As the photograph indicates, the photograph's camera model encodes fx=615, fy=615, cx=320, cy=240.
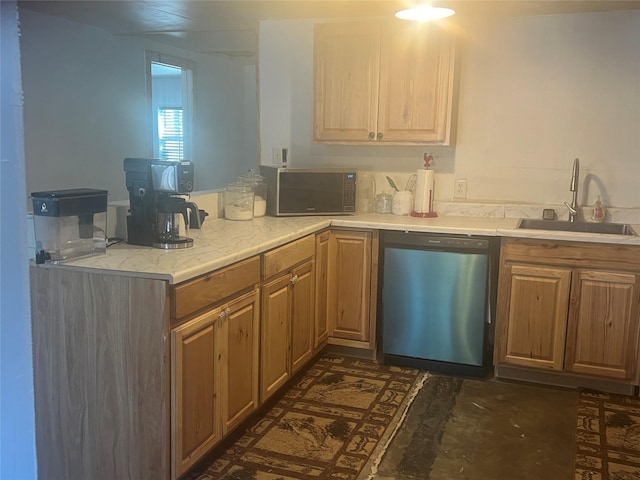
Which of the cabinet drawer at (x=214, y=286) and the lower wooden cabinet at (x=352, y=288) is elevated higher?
the cabinet drawer at (x=214, y=286)

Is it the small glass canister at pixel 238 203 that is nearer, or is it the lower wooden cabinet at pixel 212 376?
the lower wooden cabinet at pixel 212 376

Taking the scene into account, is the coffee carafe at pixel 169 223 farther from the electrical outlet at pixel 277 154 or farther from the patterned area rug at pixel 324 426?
the electrical outlet at pixel 277 154

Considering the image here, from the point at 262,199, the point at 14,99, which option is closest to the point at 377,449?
the point at 262,199

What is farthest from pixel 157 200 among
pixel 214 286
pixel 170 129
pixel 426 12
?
pixel 170 129

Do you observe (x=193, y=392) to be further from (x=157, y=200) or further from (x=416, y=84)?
(x=416, y=84)

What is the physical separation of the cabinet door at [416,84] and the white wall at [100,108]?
135cm

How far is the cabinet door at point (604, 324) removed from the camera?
322 centimetres

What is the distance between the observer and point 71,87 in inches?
179

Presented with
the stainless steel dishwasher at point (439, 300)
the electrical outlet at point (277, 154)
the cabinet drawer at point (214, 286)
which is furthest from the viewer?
the electrical outlet at point (277, 154)

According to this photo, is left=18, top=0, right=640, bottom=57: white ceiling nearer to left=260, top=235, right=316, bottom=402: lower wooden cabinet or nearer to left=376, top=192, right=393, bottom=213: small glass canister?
left=376, top=192, right=393, bottom=213: small glass canister

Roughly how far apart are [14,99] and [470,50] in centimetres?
352

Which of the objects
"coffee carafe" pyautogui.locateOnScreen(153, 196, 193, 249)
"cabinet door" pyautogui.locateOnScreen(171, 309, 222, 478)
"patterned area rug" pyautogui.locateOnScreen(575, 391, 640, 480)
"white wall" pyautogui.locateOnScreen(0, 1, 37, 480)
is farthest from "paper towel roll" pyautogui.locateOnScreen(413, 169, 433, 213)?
"white wall" pyautogui.locateOnScreen(0, 1, 37, 480)

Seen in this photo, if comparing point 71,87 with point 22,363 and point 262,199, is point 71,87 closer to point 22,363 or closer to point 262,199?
point 262,199

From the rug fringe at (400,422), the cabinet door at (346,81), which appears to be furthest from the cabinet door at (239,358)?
the cabinet door at (346,81)
